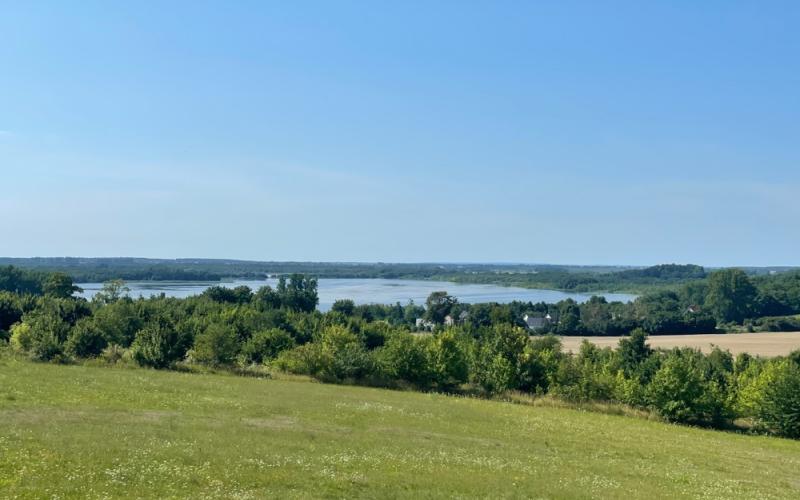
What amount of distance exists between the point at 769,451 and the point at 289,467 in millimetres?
30602

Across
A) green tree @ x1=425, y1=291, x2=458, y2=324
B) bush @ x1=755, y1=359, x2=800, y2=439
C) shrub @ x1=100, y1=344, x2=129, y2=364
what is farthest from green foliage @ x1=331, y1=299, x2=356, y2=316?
bush @ x1=755, y1=359, x2=800, y2=439

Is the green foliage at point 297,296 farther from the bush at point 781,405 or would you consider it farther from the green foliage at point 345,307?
the bush at point 781,405

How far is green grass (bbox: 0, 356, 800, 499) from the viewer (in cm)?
1739

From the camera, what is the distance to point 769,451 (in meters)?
36.2

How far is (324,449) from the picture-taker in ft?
76.1

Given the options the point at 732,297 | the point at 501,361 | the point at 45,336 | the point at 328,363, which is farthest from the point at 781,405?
the point at 732,297

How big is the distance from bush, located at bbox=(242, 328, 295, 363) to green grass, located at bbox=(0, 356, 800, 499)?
23.3 metres

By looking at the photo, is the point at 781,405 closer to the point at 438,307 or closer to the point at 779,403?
the point at 779,403

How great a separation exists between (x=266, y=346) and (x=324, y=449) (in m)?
45.4

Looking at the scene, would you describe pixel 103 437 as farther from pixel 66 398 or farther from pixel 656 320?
pixel 656 320

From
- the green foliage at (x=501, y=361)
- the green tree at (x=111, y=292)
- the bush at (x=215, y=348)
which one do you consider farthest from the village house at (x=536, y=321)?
the bush at (x=215, y=348)

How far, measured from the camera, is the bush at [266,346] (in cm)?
6644

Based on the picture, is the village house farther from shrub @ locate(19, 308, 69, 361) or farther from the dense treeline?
shrub @ locate(19, 308, 69, 361)

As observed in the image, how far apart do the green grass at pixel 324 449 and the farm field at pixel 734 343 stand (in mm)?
60314
